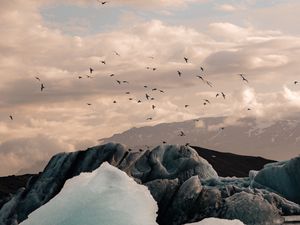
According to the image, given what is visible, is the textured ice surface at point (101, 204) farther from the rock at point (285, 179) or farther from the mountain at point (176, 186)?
the rock at point (285, 179)

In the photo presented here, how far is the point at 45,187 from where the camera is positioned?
138 ft

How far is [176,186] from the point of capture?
3575cm

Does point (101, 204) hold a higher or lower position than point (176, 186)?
higher

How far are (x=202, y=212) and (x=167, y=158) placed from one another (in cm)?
1481

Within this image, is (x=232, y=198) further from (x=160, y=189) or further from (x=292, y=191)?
(x=292, y=191)

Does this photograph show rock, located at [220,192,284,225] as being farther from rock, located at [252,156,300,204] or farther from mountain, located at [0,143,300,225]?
rock, located at [252,156,300,204]

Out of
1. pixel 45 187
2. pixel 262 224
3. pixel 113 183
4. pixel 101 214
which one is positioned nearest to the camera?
pixel 101 214

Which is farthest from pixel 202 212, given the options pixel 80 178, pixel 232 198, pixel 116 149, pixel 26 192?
pixel 80 178

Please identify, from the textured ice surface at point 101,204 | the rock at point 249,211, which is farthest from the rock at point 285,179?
the textured ice surface at point 101,204

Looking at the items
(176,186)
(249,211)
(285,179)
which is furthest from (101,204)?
(285,179)

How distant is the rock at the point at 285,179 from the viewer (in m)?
49.8

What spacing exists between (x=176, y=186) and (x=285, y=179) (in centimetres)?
1793

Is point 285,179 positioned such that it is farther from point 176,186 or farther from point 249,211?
point 249,211

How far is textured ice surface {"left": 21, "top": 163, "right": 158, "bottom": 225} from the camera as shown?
28.9 feet
